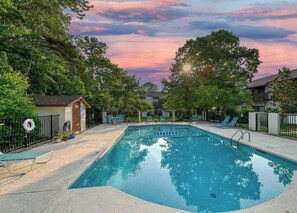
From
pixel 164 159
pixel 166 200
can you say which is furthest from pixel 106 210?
pixel 164 159

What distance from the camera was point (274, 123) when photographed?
41.7 ft

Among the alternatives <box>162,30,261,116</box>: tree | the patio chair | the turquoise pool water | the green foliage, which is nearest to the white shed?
the green foliage

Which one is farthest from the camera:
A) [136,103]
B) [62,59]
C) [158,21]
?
[136,103]

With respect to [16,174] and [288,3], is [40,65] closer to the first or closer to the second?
[16,174]

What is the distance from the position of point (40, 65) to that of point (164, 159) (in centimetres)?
1007

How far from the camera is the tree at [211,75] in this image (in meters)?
22.0

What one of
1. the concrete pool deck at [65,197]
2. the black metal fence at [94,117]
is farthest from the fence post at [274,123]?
the black metal fence at [94,117]

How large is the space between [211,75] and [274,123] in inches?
601

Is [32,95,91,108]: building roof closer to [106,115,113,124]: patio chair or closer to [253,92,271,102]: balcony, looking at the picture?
[106,115,113,124]: patio chair

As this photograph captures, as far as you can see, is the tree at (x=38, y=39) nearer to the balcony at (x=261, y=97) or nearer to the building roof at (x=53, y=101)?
the building roof at (x=53, y=101)

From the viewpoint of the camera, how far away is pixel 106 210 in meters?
3.52

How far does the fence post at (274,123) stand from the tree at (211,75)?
7.99 metres

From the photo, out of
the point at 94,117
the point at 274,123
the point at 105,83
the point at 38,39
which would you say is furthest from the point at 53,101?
the point at 274,123

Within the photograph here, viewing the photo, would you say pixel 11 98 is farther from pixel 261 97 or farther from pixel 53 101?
pixel 261 97
